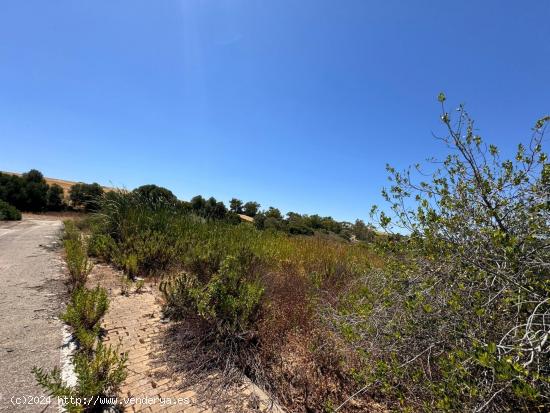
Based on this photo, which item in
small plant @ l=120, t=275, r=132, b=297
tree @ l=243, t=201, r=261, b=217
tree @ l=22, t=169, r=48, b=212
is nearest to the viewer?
small plant @ l=120, t=275, r=132, b=297

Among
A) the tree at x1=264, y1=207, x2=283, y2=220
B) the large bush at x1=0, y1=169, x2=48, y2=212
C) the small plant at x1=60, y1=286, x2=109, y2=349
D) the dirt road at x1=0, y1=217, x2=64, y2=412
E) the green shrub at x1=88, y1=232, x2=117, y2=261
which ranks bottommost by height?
the dirt road at x1=0, y1=217, x2=64, y2=412

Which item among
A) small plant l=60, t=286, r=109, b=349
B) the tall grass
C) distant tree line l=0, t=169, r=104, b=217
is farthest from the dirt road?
distant tree line l=0, t=169, r=104, b=217

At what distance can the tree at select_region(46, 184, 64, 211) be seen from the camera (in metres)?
33.1

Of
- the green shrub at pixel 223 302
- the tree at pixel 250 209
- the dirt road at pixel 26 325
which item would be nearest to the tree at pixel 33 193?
the tree at pixel 250 209

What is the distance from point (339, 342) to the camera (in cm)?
303

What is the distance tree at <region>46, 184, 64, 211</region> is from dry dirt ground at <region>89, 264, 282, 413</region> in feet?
125

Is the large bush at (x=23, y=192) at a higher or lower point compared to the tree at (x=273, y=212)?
lower

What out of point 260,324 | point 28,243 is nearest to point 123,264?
point 260,324

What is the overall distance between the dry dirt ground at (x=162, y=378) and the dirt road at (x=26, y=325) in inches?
22.3

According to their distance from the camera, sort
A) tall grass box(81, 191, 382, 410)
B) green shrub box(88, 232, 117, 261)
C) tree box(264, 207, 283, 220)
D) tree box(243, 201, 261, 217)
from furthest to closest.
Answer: tree box(243, 201, 261, 217) < tree box(264, 207, 283, 220) < green shrub box(88, 232, 117, 261) < tall grass box(81, 191, 382, 410)

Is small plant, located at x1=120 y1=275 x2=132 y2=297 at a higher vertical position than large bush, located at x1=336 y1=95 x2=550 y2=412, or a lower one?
lower

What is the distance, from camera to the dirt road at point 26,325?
225cm

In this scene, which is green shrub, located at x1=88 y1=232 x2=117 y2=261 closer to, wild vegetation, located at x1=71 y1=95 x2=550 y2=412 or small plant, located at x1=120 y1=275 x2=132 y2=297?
small plant, located at x1=120 y1=275 x2=132 y2=297

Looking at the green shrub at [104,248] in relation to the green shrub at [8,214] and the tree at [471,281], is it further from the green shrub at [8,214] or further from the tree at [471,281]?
the green shrub at [8,214]
